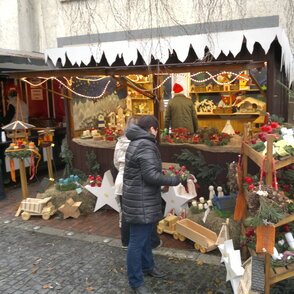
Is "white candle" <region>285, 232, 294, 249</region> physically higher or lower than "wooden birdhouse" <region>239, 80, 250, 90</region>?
lower

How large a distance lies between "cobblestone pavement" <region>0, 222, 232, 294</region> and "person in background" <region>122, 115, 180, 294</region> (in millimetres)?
456

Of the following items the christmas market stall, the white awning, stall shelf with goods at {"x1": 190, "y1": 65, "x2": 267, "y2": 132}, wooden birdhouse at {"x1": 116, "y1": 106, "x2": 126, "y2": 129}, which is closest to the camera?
the christmas market stall

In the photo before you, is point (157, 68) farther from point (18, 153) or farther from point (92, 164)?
point (18, 153)

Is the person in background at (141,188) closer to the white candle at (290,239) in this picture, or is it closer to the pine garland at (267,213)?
the pine garland at (267,213)

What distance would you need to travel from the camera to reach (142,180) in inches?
146

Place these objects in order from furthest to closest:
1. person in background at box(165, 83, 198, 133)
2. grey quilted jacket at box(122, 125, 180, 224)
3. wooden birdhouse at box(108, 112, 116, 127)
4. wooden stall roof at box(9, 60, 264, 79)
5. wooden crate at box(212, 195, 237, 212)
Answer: wooden birdhouse at box(108, 112, 116, 127) < person in background at box(165, 83, 198, 133) < wooden stall roof at box(9, 60, 264, 79) < wooden crate at box(212, 195, 237, 212) < grey quilted jacket at box(122, 125, 180, 224)

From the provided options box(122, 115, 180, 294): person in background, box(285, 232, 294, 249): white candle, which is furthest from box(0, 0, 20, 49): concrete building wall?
box(285, 232, 294, 249): white candle

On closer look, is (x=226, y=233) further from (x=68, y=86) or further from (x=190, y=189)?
(x=68, y=86)

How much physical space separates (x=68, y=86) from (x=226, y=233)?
5.37 m

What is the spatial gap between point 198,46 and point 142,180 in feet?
10.6

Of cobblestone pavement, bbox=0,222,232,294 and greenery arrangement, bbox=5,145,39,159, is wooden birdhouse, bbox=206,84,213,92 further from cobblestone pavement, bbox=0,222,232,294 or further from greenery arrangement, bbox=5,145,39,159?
cobblestone pavement, bbox=0,222,232,294

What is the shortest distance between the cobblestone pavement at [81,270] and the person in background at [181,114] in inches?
132

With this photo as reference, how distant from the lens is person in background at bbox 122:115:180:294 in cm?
363

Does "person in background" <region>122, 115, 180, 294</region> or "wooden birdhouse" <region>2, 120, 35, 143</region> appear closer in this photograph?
"person in background" <region>122, 115, 180, 294</region>
